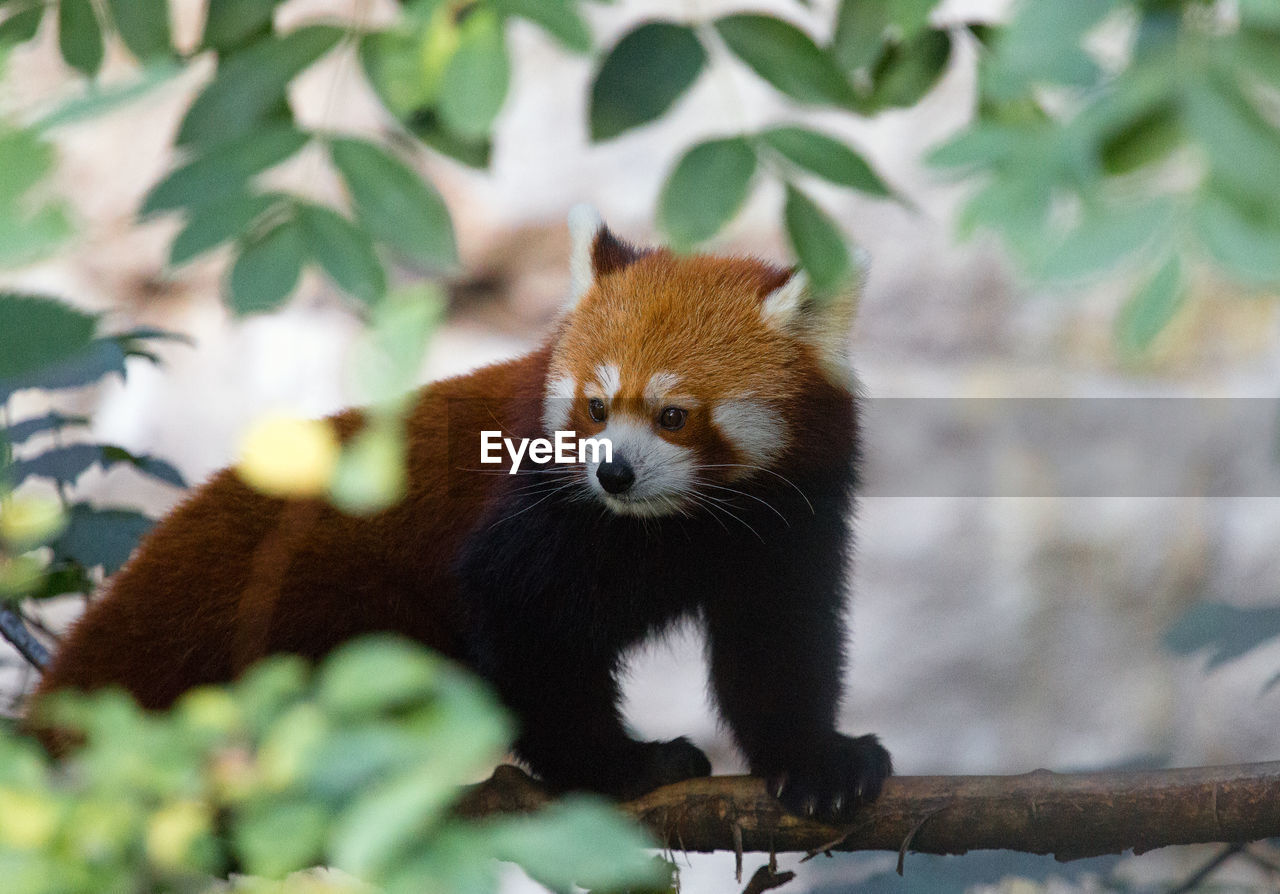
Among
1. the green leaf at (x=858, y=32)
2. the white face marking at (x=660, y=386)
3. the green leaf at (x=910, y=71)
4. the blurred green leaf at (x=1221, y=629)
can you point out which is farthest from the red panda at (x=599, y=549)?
the green leaf at (x=858, y=32)

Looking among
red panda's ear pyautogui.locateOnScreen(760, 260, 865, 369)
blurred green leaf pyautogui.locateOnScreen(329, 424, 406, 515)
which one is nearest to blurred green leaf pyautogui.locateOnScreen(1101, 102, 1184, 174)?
blurred green leaf pyautogui.locateOnScreen(329, 424, 406, 515)

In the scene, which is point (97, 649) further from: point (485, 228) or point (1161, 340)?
point (485, 228)

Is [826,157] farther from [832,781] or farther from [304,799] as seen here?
[832,781]

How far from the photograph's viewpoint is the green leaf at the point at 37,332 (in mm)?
592

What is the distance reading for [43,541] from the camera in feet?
5.33

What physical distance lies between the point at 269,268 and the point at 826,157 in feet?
1.13

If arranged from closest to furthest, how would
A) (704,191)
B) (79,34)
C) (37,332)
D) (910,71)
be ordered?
1. (37,332)
2. (704,191)
3. (79,34)
4. (910,71)

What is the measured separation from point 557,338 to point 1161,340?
1333mm

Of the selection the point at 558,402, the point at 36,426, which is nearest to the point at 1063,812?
the point at 558,402

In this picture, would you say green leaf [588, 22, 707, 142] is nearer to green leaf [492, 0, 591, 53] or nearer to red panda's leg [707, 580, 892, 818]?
green leaf [492, 0, 591, 53]

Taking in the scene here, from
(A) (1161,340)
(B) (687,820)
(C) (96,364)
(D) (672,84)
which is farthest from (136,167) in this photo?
(A) (1161,340)

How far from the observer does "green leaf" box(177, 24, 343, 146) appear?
681mm

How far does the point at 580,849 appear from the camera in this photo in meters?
0.47

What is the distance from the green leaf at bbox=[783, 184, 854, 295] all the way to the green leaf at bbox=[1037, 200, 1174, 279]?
218 mm
